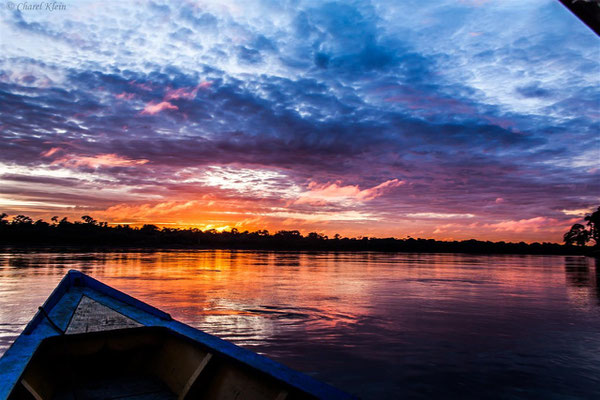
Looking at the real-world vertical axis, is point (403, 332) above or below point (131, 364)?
below

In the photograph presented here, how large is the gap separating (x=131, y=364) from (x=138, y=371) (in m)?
0.15

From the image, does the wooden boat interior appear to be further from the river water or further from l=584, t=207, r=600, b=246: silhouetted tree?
l=584, t=207, r=600, b=246: silhouetted tree

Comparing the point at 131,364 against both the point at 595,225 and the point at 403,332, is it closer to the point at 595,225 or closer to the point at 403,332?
the point at 403,332

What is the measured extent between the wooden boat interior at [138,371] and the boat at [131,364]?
1cm

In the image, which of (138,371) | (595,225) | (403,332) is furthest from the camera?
(595,225)

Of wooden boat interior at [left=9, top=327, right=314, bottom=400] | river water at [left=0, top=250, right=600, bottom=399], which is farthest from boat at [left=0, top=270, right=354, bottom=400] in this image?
river water at [left=0, top=250, right=600, bottom=399]

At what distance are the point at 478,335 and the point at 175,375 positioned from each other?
8.38m

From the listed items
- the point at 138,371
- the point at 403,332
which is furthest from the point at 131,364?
the point at 403,332

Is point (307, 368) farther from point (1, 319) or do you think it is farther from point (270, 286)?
point (270, 286)

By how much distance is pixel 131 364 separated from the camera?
5.51m

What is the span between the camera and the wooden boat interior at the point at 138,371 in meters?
4.08

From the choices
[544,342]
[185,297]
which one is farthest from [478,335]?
[185,297]

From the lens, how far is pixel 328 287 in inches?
797

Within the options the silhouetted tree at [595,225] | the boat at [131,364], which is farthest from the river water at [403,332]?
the silhouetted tree at [595,225]
